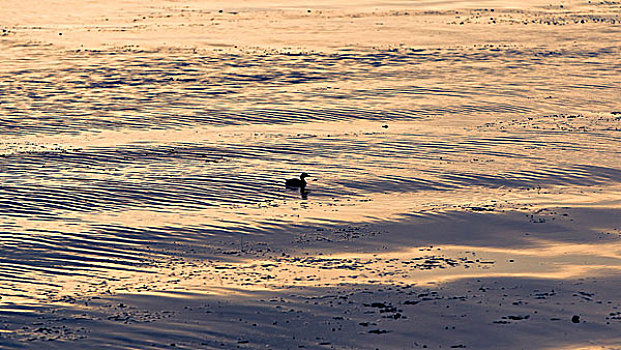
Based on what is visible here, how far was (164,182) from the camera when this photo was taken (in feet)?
84.7

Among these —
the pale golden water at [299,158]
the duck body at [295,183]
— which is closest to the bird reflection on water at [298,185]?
the duck body at [295,183]

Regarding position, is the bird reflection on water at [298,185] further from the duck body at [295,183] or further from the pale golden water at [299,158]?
the pale golden water at [299,158]

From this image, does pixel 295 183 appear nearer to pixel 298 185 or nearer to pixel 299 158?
pixel 298 185

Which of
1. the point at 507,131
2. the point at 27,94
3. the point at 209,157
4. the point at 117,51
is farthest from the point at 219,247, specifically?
the point at 117,51

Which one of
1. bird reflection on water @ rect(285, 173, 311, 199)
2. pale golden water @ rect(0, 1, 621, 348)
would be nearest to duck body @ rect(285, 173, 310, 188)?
bird reflection on water @ rect(285, 173, 311, 199)

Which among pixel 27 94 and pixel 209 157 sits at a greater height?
pixel 27 94

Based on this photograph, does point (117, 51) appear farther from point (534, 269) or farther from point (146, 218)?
point (534, 269)

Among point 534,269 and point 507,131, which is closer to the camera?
point 534,269

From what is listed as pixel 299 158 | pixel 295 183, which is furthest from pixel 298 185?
pixel 299 158

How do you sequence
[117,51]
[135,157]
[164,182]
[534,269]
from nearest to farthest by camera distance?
[534,269], [164,182], [135,157], [117,51]

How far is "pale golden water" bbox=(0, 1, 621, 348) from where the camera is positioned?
19.7 meters

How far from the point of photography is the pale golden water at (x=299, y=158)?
19656mm

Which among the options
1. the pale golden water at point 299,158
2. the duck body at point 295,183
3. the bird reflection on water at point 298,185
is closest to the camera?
the pale golden water at point 299,158

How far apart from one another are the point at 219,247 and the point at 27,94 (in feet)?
61.3
